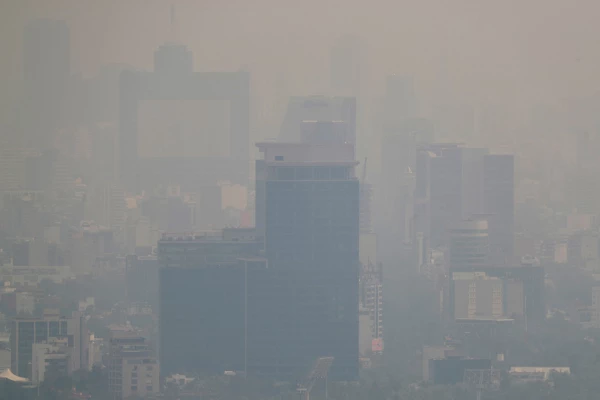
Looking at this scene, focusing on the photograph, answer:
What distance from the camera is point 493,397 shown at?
1661 cm

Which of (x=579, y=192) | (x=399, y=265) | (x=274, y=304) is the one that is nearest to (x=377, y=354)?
(x=274, y=304)

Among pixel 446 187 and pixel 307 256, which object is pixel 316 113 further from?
pixel 446 187

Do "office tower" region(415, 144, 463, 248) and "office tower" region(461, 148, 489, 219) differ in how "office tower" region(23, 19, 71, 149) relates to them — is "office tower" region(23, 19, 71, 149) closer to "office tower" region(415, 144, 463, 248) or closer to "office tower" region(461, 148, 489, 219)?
"office tower" region(415, 144, 463, 248)

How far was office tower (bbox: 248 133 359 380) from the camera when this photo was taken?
727 inches

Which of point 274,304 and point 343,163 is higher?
point 343,163

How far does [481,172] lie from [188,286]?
940cm

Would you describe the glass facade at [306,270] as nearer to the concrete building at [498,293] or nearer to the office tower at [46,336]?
the office tower at [46,336]

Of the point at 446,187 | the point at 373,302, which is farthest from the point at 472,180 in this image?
the point at 373,302

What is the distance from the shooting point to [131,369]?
1647 centimetres

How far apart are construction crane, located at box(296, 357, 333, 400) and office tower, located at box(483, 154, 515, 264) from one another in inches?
311

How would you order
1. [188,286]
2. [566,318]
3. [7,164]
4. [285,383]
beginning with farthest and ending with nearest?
[7,164] < [566,318] < [188,286] < [285,383]

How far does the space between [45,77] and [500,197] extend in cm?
653

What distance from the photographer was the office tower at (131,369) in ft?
53.1

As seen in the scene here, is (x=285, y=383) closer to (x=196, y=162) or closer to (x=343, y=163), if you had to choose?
(x=343, y=163)
